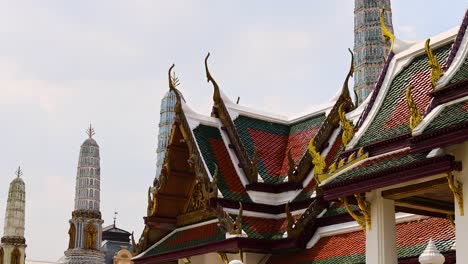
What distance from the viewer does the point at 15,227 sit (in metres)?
41.6

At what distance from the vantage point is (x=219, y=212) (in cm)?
1498

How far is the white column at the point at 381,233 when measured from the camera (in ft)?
32.9

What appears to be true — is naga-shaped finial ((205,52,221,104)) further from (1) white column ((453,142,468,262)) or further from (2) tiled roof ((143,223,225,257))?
(1) white column ((453,142,468,262))

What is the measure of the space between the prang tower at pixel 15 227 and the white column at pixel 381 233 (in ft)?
105

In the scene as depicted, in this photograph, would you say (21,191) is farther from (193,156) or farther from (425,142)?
(425,142)

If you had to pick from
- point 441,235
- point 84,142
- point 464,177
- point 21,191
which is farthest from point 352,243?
point 21,191

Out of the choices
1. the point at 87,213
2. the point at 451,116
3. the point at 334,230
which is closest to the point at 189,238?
the point at 334,230

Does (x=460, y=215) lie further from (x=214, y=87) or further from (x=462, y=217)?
(x=214, y=87)

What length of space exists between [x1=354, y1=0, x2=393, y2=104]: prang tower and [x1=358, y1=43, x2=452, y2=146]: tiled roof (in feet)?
101

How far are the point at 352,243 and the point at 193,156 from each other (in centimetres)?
383

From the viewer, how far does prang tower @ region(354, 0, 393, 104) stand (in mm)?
42906

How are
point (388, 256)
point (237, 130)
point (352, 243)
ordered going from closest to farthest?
point (388, 256), point (352, 243), point (237, 130)

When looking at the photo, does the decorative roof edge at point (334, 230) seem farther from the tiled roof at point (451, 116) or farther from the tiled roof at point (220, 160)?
the tiled roof at point (451, 116)

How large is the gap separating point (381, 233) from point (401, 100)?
1.99m
